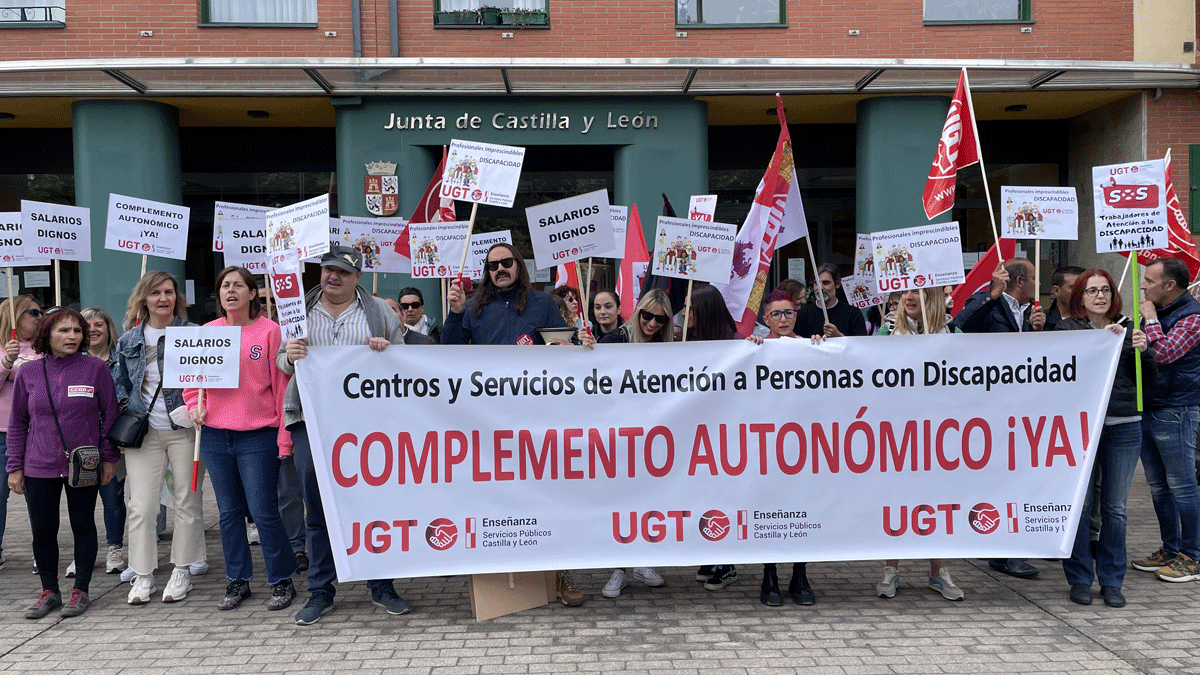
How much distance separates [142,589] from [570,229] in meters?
3.49

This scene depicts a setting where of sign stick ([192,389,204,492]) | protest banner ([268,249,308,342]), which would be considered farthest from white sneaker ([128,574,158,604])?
protest banner ([268,249,308,342])

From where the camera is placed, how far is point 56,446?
507cm

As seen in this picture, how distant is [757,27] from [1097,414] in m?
8.32

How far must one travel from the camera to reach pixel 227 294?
5.11 metres

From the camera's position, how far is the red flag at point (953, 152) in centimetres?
612

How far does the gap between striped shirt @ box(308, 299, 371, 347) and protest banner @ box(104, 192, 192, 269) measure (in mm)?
1968

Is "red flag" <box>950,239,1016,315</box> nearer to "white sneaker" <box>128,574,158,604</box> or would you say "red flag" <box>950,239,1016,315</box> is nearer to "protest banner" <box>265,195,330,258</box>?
"protest banner" <box>265,195,330,258</box>

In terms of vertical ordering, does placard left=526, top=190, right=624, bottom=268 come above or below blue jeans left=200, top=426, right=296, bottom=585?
above

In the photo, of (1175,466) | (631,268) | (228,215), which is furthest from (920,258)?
(228,215)

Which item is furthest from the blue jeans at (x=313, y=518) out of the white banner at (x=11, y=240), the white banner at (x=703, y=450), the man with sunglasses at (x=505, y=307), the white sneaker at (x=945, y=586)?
the white sneaker at (x=945, y=586)

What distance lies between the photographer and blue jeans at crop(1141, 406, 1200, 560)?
17.2 feet

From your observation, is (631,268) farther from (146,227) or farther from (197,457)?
(197,457)

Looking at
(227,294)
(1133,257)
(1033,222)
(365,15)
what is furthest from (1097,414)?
(365,15)

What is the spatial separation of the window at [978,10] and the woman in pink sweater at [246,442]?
1032 centimetres
